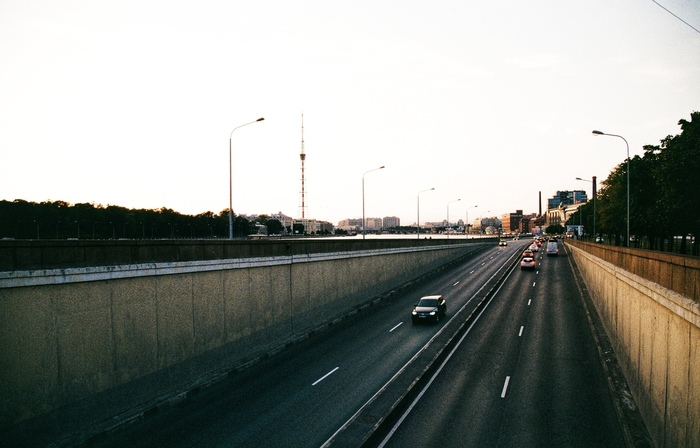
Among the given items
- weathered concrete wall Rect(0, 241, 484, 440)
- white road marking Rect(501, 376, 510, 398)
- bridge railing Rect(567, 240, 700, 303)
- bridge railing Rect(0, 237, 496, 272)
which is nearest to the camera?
bridge railing Rect(567, 240, 700, 303)

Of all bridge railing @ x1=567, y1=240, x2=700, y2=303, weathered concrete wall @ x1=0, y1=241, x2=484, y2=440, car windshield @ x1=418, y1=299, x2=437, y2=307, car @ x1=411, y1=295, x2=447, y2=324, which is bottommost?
car @ x1=411, y1=295, x2=447, y2=324

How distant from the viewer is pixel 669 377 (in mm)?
9633

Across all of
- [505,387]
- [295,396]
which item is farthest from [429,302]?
[295,396]

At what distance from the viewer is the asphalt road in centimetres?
1220

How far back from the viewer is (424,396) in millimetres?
15234

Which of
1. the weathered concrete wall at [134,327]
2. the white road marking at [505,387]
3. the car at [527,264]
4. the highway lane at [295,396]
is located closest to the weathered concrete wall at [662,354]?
the white road marking at [505,387]

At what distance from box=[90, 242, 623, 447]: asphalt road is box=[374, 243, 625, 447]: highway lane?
0.14 ft

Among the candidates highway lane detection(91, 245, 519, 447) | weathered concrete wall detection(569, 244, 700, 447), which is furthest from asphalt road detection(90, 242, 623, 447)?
weathered concrete wall detection(569, 244, 700, 447)

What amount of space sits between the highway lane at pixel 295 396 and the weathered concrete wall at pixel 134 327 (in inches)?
40.6

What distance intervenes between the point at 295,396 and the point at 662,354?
1138cm

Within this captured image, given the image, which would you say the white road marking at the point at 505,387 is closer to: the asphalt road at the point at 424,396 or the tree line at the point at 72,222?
the asphalt road at the point at 424,396

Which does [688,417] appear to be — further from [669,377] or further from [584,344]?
[584,344]

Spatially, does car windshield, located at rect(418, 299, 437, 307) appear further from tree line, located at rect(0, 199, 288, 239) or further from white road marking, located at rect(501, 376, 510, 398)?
tree line, located at rect(0, 199, 288, 239)

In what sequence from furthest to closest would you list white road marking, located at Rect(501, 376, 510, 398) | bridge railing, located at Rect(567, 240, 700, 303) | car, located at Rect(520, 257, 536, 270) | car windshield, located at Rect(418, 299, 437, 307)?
car, located at Rect(520, 257, 536, 270) → car windshield, located at Rect(418, 299, 437, 307) → white road marking, located at Rect(501, 376, 510, 398) → bridge railing, located at Rect(567, 240, 700, 303)
